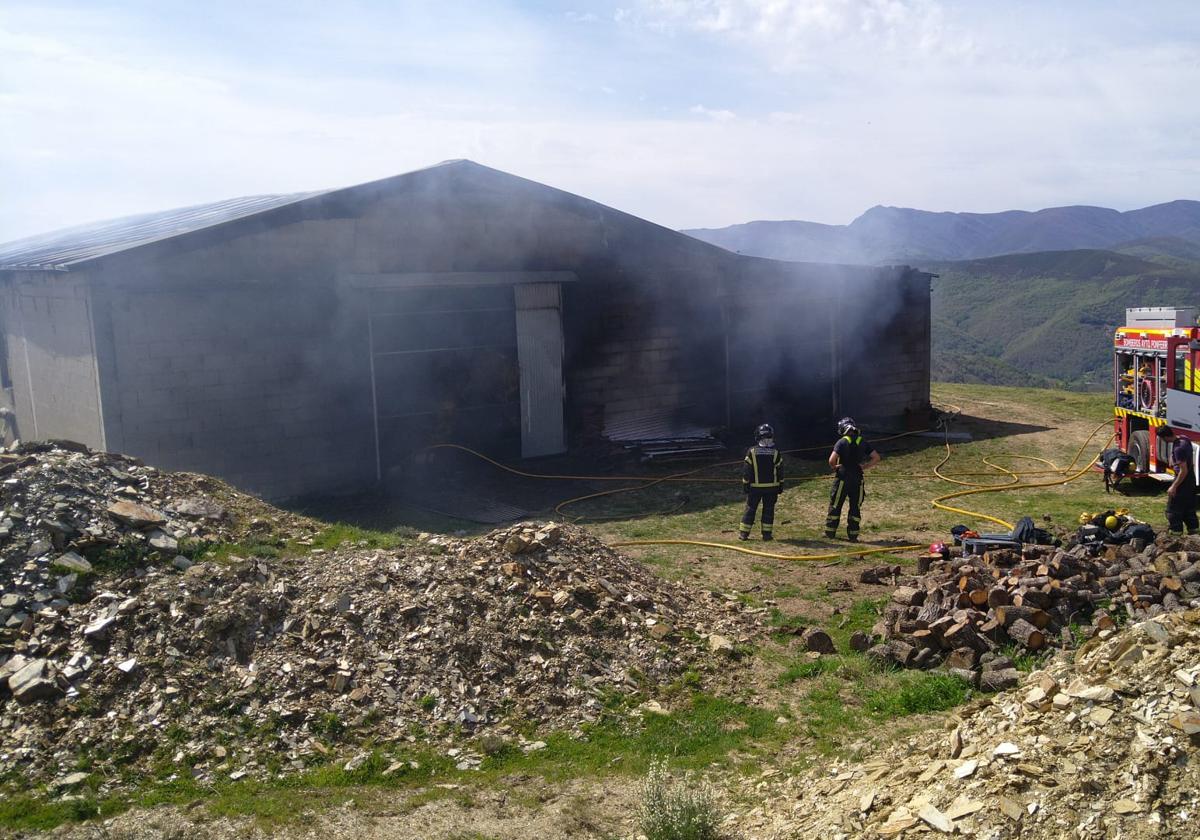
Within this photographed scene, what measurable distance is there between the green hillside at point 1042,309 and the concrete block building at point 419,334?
23.7m

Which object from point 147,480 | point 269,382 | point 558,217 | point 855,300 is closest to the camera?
point 147,480

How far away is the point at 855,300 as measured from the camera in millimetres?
20891

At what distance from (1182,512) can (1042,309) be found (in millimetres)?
46734

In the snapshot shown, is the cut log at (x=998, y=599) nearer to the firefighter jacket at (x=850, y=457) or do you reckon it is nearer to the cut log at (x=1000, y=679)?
the cut log at (x=1000, y=679)

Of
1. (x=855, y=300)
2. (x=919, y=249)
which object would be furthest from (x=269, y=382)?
(x=919, y=249)

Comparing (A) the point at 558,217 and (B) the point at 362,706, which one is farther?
(A) the point at 558,217

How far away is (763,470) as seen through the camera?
1186cm

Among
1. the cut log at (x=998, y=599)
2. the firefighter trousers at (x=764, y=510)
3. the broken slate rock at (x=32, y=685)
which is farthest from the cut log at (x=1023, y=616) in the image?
the broken slate rock at (x=32, y=685)

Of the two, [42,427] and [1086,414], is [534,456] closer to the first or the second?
[42,427]

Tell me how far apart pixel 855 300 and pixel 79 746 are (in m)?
17.8

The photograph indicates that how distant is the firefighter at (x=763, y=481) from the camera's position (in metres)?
11.9

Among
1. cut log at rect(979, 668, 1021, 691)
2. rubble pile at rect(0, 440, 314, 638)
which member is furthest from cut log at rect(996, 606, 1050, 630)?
rubble pile at rect(0, 440, 314, 638)

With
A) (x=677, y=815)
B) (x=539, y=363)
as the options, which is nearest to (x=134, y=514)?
(x=677, y=815)

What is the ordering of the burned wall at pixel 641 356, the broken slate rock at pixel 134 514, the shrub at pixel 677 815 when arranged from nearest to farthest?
the shrub at pixel 677 815
the broken slate rock at pixel 134 514
the burned wall at pixel 641 356
